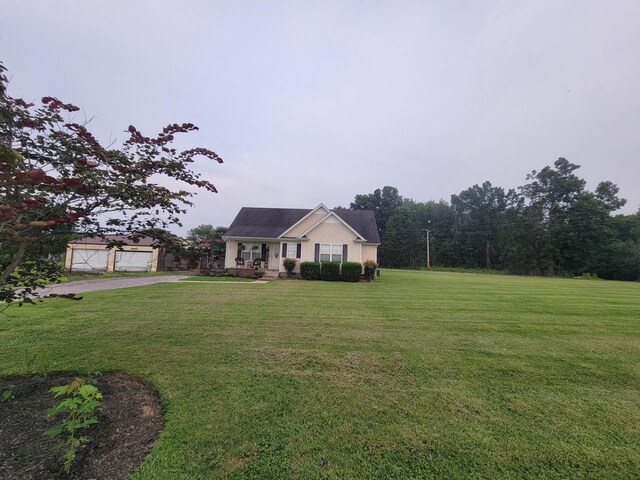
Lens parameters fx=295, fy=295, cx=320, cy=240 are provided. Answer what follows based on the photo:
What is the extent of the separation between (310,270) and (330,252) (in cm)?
188

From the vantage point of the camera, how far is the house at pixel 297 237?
1905 centimetres

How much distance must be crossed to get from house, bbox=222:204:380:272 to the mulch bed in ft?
51.9

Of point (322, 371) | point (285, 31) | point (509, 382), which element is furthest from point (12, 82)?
point (285, 31)

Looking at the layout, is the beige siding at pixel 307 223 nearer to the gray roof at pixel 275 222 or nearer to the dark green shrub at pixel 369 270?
the gray roof at pixel 275 222

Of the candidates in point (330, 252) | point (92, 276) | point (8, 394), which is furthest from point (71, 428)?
point (330, 252)

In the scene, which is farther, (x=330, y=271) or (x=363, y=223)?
(x=363, y=223)

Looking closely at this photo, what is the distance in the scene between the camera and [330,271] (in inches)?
706

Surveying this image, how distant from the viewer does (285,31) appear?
9.79 meters

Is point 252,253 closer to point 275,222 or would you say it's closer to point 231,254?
point 231,254

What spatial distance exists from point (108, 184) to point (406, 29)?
11.0 meters

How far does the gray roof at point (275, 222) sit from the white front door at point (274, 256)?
790mm

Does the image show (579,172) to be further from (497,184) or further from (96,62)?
(96,62)

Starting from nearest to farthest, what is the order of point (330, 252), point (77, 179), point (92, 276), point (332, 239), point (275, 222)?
point (77, 179)
point (92, 276)
point (330, 252)
point (332, 239)
point (275, 222)

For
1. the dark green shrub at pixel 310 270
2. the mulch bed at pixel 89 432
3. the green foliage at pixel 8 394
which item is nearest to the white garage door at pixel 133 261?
the dark green shrub at pixel 310 270
